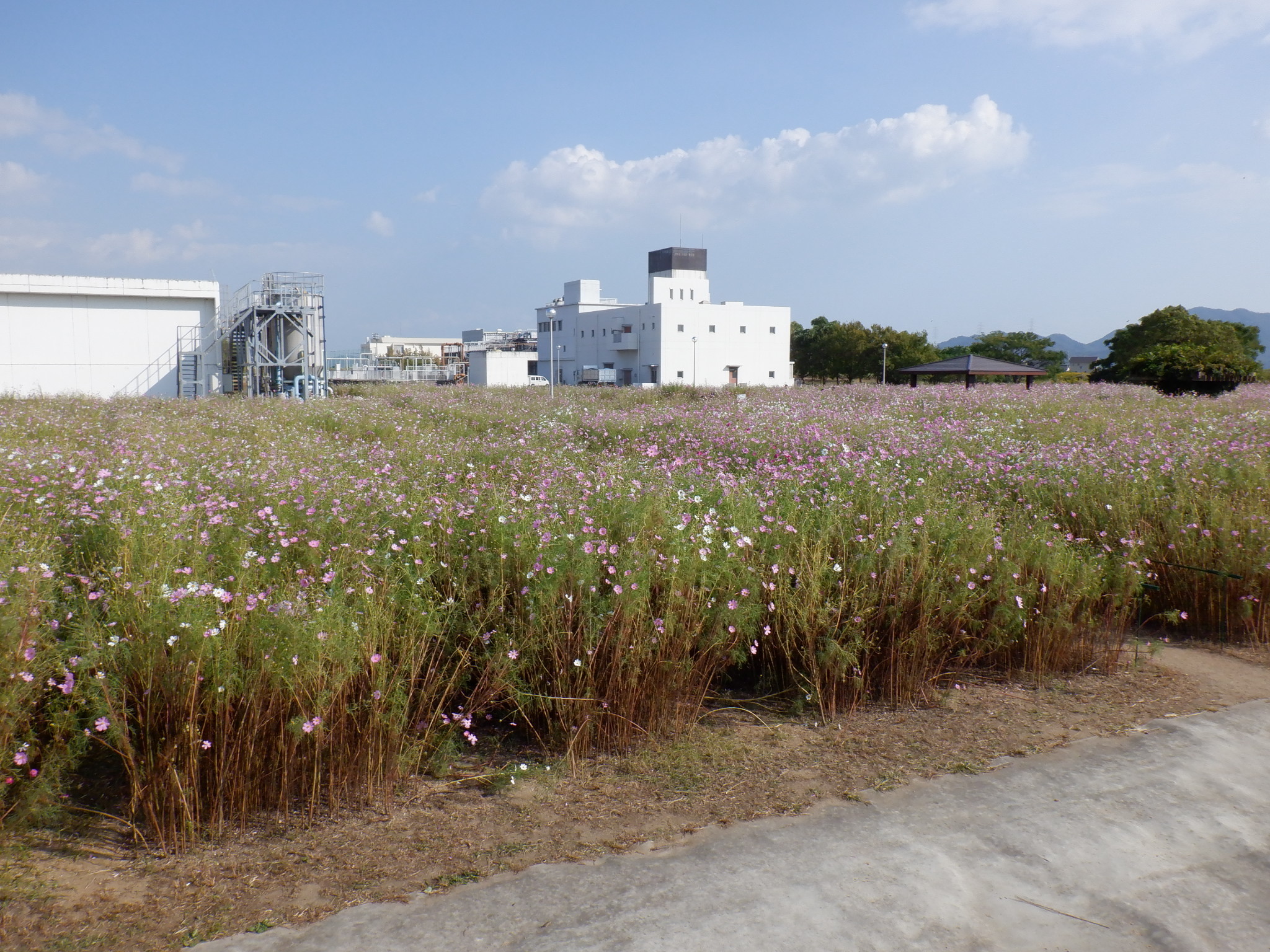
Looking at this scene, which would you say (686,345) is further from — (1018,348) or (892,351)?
(1018,348)

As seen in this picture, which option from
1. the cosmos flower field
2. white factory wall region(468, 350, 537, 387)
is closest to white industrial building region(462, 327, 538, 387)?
white factory wall region(468, 350, 537, 387)

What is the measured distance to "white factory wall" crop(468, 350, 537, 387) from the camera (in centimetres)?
6969

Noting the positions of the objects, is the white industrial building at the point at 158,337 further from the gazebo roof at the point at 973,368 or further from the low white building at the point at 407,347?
the low white building at the point at 407,347

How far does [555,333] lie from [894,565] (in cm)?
8189

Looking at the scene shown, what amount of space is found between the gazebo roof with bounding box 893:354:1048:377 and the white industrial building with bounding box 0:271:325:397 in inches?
880

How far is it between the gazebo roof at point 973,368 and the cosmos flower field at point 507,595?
2265cm

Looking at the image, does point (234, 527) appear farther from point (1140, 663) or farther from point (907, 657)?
point (1140, 663)

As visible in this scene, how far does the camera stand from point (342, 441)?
11555 millimetres

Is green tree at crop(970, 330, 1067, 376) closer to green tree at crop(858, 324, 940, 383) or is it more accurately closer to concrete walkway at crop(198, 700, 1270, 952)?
green tree at crop(858, 324, 940, 383)

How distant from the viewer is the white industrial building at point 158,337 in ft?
102

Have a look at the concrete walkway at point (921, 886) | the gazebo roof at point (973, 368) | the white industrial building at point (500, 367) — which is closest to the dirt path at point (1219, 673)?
the concrete walkway at point (921, 886)

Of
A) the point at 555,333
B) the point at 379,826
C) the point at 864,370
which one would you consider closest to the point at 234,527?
the point at 379,826

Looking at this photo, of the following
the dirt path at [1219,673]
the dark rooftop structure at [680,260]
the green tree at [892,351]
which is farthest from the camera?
the dark rooftop structure at [680,260]

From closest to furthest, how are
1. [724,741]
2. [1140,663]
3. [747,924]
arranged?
[747,924], [724,741], [1140,663]
